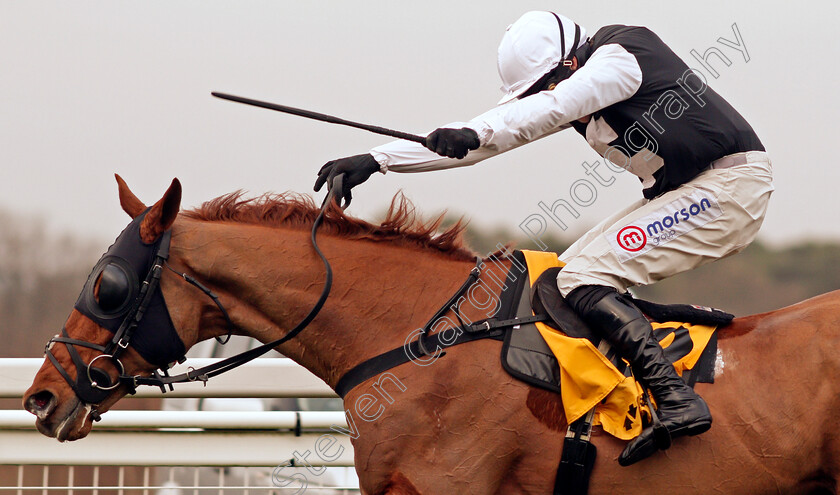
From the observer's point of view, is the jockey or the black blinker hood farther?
the jockey

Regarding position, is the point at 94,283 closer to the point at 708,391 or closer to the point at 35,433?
the point at 35,433

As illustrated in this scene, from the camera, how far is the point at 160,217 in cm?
315

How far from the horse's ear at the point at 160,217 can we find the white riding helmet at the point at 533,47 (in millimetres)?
1266

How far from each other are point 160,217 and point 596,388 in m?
1.60

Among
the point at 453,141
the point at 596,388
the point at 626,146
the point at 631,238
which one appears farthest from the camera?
the point at 626,146

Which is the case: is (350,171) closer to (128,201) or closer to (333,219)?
(333,219)

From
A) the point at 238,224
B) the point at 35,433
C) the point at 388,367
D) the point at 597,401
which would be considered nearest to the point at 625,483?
the point at 597,401

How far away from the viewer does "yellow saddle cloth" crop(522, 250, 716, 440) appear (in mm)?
3061

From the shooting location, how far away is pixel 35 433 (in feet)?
14.8

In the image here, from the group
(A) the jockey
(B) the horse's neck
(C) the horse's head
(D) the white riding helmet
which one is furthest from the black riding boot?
(C) the horse's head

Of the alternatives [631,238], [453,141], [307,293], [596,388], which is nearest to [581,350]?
[596,388]

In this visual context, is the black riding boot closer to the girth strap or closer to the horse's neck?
the girth strap

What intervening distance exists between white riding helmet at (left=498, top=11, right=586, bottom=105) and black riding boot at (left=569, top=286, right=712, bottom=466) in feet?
2.82

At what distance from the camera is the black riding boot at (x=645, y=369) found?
9.87ft
